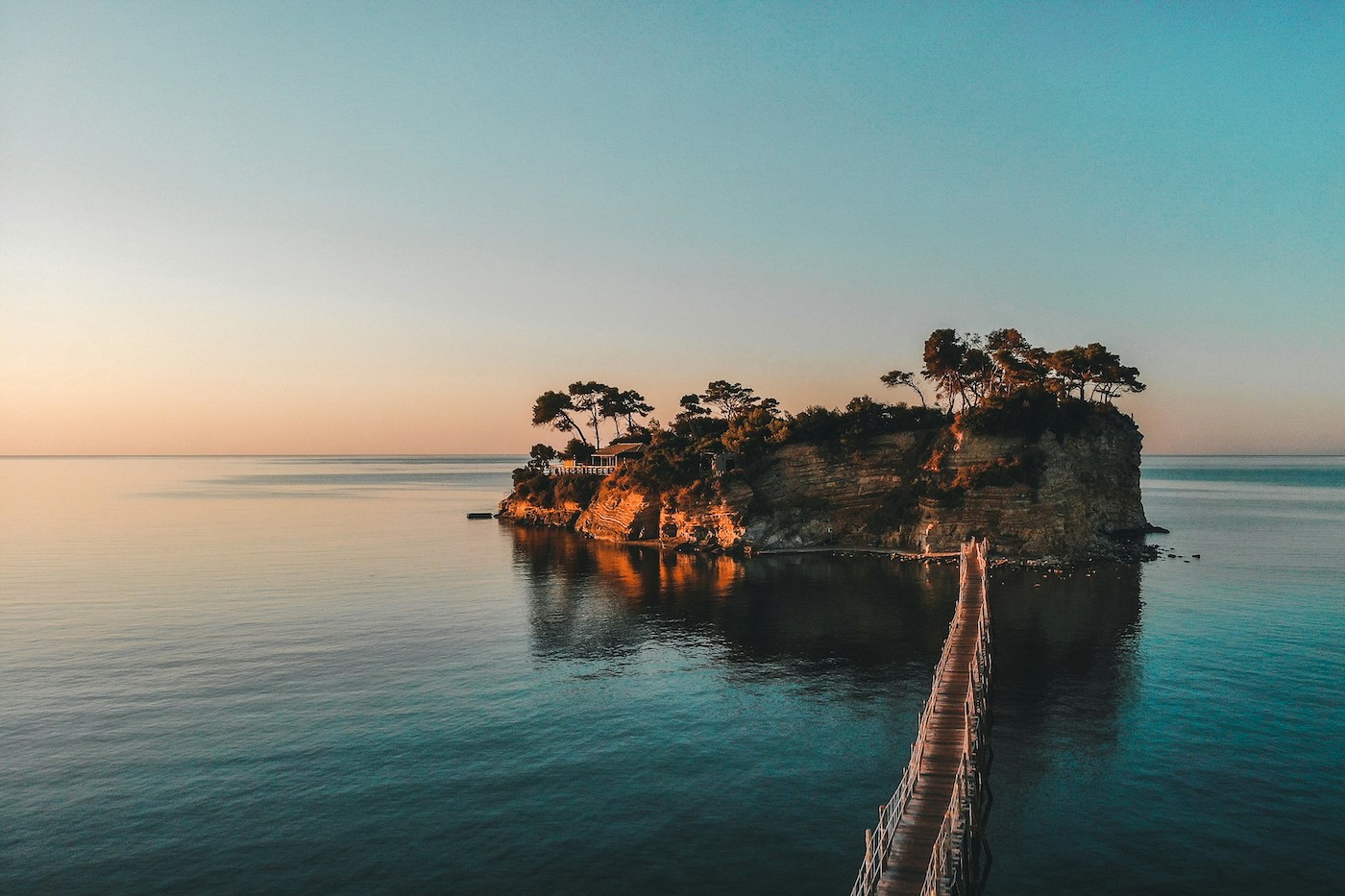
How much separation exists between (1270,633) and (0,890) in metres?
74.2

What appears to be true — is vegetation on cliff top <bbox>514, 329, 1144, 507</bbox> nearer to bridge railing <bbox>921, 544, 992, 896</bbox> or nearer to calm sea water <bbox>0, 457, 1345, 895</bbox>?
calm sea water <bbox>0, 457, 1345, 895</bbox>

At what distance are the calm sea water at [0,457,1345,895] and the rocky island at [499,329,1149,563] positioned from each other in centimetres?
1768

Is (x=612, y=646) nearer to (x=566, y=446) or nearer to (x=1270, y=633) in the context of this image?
(x=1270, y=633)

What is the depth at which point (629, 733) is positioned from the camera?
39.5 metres

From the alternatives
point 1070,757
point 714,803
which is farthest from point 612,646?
point 1070,757

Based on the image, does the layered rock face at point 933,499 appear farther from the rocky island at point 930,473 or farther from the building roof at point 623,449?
the building roof at point 623,449

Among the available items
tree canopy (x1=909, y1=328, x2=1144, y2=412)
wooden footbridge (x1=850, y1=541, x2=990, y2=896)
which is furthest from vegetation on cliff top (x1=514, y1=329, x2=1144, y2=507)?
wooden footbridge (x1=850, y1=541, x2=990, y2=896)

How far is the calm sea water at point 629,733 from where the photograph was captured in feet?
90.3

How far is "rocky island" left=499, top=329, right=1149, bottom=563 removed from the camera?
9644 centimetres

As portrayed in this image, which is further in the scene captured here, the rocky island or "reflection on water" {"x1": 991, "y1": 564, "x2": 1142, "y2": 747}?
the rocky island

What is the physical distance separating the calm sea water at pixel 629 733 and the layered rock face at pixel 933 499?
16100mm

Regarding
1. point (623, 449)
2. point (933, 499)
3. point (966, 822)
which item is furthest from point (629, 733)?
point (623, 449)

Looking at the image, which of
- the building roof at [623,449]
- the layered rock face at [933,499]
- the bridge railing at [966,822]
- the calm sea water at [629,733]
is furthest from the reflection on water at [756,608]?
the building roof at [623,449]

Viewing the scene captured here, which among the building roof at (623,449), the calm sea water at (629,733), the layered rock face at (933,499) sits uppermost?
the building roof at (623,449)
